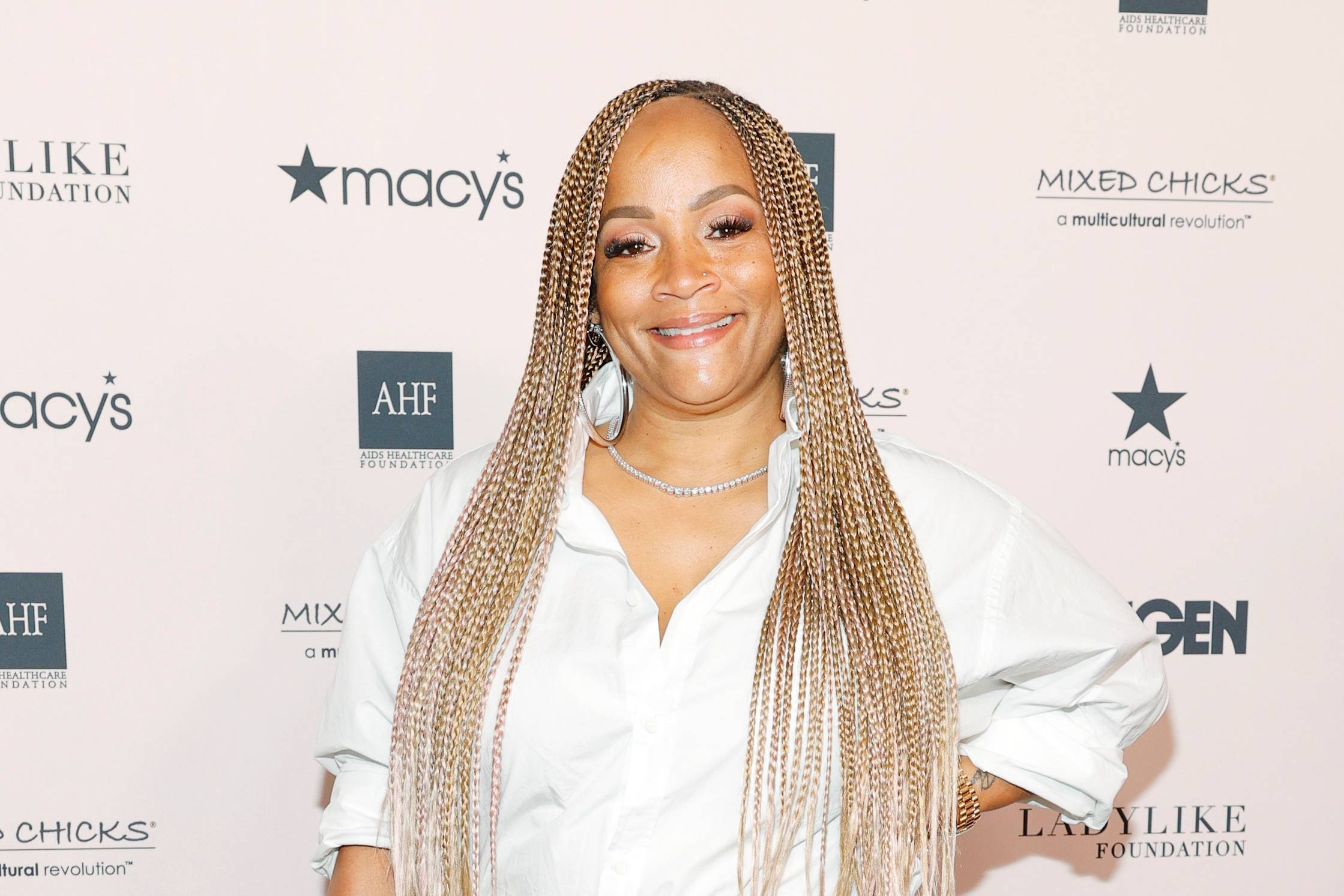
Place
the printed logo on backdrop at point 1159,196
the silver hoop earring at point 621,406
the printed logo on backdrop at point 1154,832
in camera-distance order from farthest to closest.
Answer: the printed logo on backdrop at point 1154,832
the printed logo on backdrop at point 1159,196
the silver hoop earring at point 621,406

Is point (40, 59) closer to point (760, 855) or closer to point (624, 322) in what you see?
point (624, 322)

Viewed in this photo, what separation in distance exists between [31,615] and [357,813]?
87cm

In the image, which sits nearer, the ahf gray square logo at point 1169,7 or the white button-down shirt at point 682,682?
the white button-down shirt at point 682,682

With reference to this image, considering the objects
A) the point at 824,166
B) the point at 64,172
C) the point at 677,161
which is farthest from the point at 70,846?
the point at 824,166

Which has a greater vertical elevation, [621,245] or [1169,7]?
[1169,7]

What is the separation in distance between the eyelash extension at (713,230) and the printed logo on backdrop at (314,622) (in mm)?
954

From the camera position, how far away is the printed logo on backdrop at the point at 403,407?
1.87 meters

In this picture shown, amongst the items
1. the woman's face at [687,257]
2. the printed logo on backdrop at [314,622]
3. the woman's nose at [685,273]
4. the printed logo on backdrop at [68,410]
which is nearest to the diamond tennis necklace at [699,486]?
the woman's face at [687,257]

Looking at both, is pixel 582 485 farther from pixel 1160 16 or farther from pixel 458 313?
pixel 1160 16

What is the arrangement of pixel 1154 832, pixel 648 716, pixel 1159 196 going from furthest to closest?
1. pixel 1154 832
2. pixel 1159 196
3. pixel 648 716

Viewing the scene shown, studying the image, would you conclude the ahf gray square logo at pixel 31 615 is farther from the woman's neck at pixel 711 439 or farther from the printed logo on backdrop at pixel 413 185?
the woman's neck at pixel 711 439

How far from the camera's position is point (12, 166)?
1.78m

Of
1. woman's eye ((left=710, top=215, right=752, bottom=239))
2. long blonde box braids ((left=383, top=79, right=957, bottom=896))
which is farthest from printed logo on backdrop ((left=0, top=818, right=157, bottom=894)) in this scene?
woman's eye ((left=710, top=215, right=752, bottom=239))

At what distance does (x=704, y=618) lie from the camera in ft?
3.91
